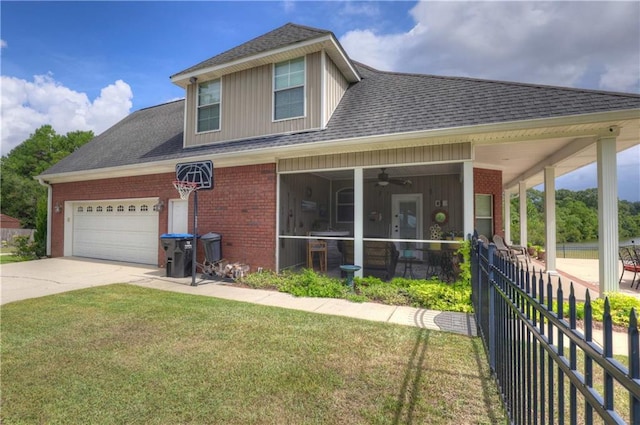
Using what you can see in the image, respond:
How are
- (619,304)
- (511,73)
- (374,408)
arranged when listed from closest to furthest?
1. (374,408)
2. (619,304)
3. (511,73)

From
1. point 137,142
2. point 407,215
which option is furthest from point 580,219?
point 137,142

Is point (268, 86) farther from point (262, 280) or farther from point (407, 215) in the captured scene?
point (407, 215)

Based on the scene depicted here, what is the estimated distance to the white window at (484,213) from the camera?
10453 millimetres

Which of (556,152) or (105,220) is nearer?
(556,152)

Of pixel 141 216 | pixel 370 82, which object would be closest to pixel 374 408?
pixel 370 82

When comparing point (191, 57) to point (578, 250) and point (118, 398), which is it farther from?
point (578, 250)

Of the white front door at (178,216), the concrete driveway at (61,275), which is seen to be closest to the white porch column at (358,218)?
the white front door at (178,216)

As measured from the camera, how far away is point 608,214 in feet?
17.7

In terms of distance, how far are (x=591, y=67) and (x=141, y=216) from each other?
1002 inches

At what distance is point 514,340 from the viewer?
235 centimetres

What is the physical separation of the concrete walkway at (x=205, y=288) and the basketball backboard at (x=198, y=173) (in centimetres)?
257

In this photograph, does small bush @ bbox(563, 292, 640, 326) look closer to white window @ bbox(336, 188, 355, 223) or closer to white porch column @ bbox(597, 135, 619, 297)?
white porch column @ bbox(597, 135, 619, 297)

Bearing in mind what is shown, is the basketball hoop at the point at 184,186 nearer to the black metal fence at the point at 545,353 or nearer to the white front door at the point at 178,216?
the white front door at the point at 178,216

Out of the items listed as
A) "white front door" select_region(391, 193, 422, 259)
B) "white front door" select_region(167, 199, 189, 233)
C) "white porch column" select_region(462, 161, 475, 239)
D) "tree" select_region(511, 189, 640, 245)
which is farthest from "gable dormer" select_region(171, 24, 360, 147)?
"tree" select_region(511, 189, 640, 245)
